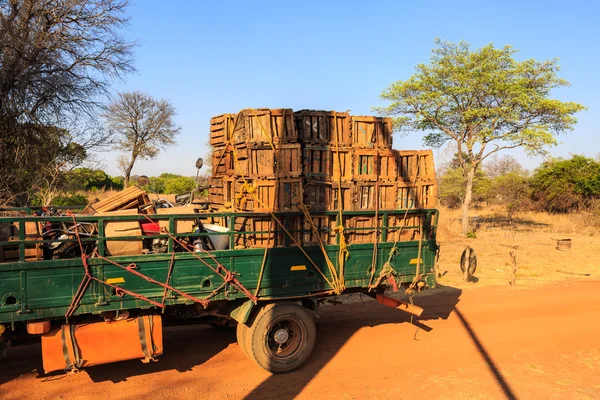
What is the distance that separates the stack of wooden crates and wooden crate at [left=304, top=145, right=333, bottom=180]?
1 centimetres

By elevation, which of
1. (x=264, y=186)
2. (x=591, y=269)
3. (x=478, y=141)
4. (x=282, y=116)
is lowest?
(x=591, y=269)

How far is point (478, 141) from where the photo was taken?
20984 mm

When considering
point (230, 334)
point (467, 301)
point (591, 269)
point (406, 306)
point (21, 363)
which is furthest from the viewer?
point (591, 269)

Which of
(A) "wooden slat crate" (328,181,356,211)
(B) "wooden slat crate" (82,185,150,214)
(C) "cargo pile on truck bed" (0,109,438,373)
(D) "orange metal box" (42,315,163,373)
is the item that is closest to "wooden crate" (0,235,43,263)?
(C) "cargo pile on truck bed" (0,109,438,373)

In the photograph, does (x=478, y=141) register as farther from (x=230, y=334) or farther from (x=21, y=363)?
(x=21, y=363)

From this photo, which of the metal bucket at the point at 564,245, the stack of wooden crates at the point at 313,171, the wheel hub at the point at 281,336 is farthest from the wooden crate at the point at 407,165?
the metal bucket at the point at 564,245

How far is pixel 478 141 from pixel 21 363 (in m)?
19.6

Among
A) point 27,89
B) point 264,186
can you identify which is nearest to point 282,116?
point 264,186

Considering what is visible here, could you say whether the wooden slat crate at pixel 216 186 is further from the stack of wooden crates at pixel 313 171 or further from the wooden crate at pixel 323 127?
the wooden crate at pixel 323 127

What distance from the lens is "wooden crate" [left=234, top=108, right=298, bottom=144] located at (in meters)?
5.77

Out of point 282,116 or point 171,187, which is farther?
point 171,187

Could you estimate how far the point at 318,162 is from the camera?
6.05 metres

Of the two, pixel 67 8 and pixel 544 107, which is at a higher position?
pixel 67 8

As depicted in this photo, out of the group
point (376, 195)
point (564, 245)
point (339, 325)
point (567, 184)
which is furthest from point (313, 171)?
point (567, 184)
